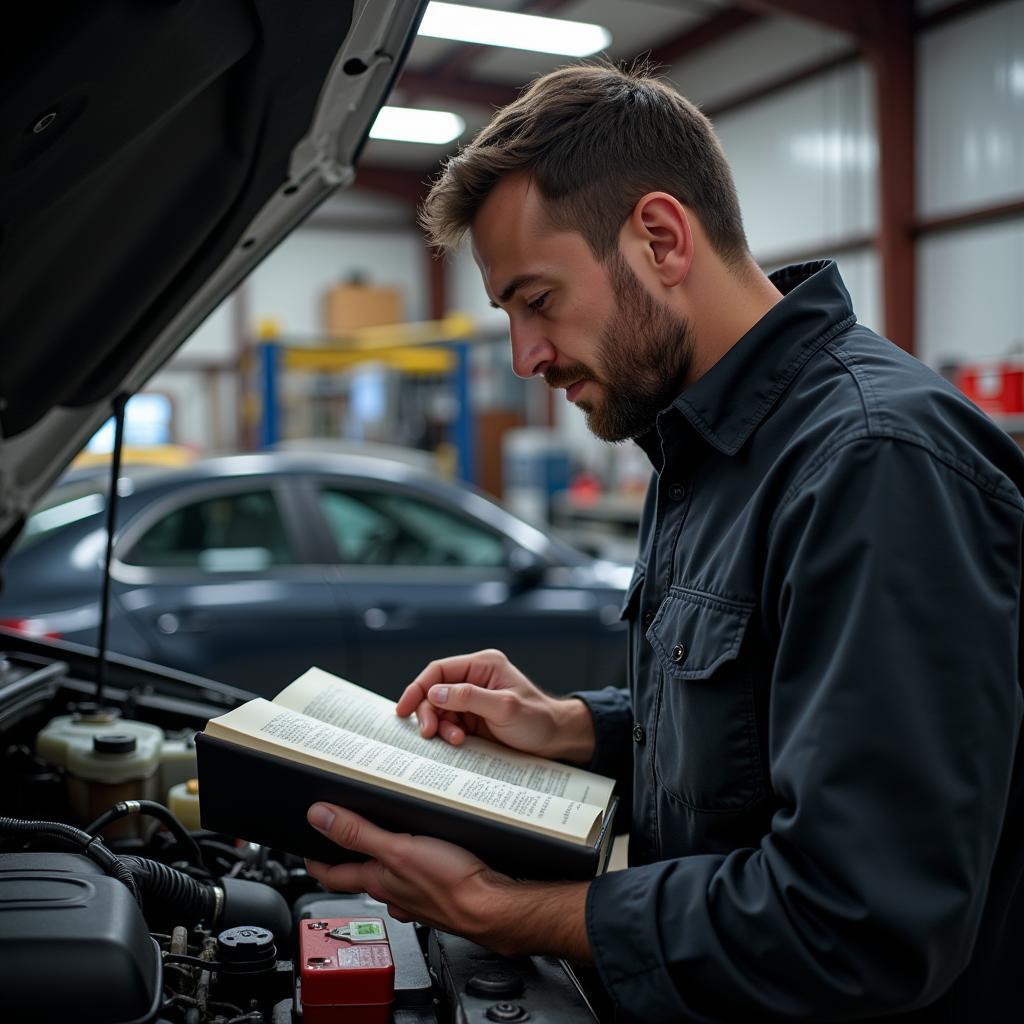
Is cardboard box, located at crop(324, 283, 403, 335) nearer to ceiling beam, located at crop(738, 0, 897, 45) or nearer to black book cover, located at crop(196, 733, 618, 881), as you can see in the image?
ceiling beam, located at crop(738, 0, 897, 45)

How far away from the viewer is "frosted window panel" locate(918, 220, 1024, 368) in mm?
7359

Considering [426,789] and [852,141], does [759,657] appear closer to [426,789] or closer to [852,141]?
[426,789]

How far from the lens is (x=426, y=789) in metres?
1.07

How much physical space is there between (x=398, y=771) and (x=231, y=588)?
8.65ft

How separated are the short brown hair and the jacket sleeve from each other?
398 mm

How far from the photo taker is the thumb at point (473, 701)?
1319mm

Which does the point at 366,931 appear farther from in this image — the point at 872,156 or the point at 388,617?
the point at 872,156

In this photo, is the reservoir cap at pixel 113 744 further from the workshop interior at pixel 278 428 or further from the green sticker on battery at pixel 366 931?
the green sticker on battery at pixel 366 931

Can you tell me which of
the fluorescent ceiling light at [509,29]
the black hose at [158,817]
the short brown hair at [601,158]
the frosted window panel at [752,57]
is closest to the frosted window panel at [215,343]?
the fluorescent ceiling light at [509,29]

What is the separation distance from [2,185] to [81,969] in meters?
0.73

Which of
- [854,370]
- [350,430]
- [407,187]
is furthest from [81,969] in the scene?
[407,187]

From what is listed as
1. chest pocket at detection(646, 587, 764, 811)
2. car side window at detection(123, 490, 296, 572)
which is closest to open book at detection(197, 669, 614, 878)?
chest pocket at detection(646, 587, 764, 811)

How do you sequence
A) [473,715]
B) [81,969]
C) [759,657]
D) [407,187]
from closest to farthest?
1. [81,969]
2. [759,657]
3. [473,715]
4. [407,187]

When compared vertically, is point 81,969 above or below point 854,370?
below
